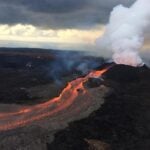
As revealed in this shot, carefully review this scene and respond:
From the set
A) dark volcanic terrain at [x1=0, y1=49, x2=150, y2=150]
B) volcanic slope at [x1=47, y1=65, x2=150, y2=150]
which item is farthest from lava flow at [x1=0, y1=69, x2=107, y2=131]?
volcanic slope at [x1=47, y1=65, x2=150, y2=150]

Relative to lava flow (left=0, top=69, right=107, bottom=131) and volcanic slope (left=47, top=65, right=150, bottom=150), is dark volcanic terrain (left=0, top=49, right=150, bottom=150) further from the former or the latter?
lava flow (left=0, top=69, right=107, bottom=131)

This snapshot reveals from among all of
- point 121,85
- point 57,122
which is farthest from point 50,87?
point 57,122

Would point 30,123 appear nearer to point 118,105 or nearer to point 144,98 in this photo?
point 118,105

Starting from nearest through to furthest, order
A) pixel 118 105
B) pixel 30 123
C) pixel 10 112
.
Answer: pixel 30 123 < pixel 10 112 < pixel 118 105

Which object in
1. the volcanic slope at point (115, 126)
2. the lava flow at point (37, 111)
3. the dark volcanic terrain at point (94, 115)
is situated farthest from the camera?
the lava flow at point (37, 111)

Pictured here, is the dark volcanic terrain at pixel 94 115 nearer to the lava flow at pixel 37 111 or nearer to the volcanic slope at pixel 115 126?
the volcanic slope at pixel 115 126

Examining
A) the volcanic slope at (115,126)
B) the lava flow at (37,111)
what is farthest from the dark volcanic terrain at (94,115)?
the lava flow at (37,111)

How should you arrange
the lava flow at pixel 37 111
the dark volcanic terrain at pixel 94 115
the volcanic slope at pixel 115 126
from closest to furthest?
the dark volcanic terrain at pixel 94 115
the volcanic slope at pixel 115 126
the lava flow at pixel 37 111

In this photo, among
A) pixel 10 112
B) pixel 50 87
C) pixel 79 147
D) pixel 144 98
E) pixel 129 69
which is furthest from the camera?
pixel 129 69
